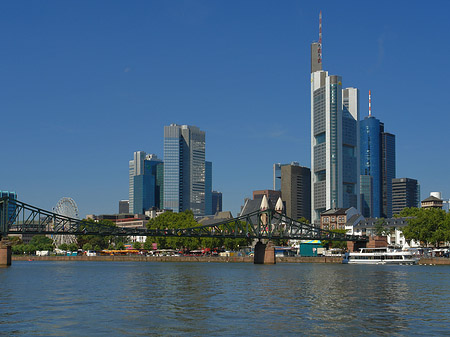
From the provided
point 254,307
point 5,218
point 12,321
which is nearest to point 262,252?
point 5,218

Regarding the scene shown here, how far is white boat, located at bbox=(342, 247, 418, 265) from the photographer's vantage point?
148m

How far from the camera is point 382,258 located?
152 meters

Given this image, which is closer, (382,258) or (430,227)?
(382,258)

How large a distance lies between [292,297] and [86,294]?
1828cm

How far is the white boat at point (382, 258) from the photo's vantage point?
5842 inches

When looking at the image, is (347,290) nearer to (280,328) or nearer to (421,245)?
(280,328)

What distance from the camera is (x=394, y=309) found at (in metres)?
46.2

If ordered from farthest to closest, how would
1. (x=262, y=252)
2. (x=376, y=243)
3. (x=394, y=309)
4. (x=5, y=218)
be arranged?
(x=376, y=243) → (x=262, y=252) → (x=5, y=218) → (x=394, y=309)

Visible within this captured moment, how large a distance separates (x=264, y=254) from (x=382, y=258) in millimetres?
27341

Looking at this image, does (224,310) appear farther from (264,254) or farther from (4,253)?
(264,254)

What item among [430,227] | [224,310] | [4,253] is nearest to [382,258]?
[430,227]

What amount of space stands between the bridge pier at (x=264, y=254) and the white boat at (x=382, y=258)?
19433 mm

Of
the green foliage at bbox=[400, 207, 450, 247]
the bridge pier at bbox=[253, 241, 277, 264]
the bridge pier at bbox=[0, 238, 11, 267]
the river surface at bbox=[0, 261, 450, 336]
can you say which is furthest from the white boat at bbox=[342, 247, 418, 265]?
the river surface at bbox=[0, 261, 450, 336]

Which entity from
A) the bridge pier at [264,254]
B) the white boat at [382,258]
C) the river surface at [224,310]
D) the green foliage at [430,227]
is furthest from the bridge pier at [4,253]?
the green foliage at [430,227]
